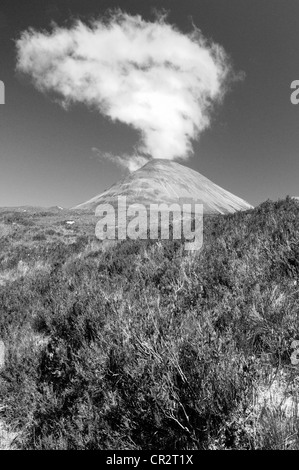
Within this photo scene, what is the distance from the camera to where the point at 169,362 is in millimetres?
2289

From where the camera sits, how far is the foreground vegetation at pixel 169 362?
1.98 m

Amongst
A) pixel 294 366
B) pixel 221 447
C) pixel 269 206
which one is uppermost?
pixel 269 206

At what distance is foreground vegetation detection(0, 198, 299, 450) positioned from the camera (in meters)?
1.98

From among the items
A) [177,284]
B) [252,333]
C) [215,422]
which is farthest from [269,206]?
[215,422]

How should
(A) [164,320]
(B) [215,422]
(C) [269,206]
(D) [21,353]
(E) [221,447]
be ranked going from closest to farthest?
(E) [221,447] < (B) [215,422] < (A) [164,320] < (D) [21,353] < (C) [269,206]

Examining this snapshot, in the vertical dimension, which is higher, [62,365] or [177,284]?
[177,284]

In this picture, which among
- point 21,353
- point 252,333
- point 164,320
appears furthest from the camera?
point 21,353

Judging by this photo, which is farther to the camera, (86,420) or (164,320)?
(164,320)

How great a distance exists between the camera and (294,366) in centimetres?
229

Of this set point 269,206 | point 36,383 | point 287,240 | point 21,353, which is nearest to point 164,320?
point 36,383
